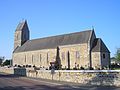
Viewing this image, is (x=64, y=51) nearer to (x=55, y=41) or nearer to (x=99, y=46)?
(x=55, y=41)

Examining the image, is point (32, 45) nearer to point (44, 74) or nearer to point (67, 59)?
point (67, 59)

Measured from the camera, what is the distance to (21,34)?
10569cm

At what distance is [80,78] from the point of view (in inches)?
1305

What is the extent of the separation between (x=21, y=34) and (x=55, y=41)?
1038 inches

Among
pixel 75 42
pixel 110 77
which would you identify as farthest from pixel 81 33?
pixel 110 77

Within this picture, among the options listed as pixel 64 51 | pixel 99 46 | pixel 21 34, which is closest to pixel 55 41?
pixel 64 51

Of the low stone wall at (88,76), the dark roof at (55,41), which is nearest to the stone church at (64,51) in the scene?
the dark roof at (55,41)

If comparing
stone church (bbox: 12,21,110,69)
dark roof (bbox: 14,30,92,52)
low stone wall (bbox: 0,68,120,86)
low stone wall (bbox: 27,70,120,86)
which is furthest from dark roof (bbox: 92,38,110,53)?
low stone wall (bbox: 27,70,120,86)

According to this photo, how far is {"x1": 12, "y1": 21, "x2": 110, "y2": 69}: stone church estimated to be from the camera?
67438mm

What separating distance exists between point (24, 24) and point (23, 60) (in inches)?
666

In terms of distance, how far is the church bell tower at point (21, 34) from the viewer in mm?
106000

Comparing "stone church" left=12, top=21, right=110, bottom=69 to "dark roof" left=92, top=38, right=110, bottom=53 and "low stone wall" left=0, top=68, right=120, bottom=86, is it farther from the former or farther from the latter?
"low stone wall" left=0, top=68, right=120, bottom=86

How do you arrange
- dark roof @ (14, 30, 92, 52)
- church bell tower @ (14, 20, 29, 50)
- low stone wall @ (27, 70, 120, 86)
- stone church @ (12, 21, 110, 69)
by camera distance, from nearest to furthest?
low stone wall @ (27, 70, 120, 86) → stone church @ (12, 21, 110, 69) → dark roof @ (14, 30, 92, 52) → church bell tower @ (14, 20, 29, 50)

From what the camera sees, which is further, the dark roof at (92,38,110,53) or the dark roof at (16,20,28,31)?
the dark roof at (16,20,28,31)
